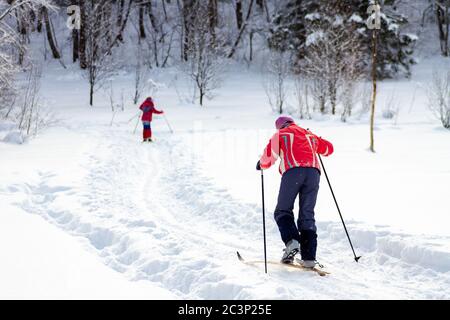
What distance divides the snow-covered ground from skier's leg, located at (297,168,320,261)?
0.32m

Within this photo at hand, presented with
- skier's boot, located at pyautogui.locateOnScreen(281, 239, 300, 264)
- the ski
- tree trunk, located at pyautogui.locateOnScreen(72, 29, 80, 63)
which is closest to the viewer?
the ski

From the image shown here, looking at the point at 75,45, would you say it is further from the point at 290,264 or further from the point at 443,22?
the point at 290,264

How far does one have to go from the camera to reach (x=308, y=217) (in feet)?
17.1

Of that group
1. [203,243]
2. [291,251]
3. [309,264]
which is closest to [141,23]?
[203,243]

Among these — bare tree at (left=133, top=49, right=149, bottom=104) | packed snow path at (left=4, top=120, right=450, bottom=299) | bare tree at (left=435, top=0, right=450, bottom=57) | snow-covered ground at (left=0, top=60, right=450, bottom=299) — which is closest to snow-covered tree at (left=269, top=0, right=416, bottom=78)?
bare tree at (left=435, top=0, right=450, bottom=57)

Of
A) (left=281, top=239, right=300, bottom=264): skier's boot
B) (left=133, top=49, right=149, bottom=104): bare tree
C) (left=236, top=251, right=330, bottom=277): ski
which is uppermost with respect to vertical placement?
(left=133, top=49, right=149, bottom=104): bare tree

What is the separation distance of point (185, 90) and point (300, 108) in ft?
31.4

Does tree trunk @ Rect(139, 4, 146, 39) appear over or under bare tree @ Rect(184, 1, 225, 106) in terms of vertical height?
over

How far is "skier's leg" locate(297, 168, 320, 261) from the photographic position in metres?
5.16

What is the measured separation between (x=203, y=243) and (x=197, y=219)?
53.1 inches

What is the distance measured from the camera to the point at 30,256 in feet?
16.5

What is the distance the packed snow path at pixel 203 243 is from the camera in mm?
4680

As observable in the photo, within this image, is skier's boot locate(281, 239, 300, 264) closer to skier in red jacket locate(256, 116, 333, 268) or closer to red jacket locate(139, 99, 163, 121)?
skier in red jacket locate(256, 116, 333, 268)
